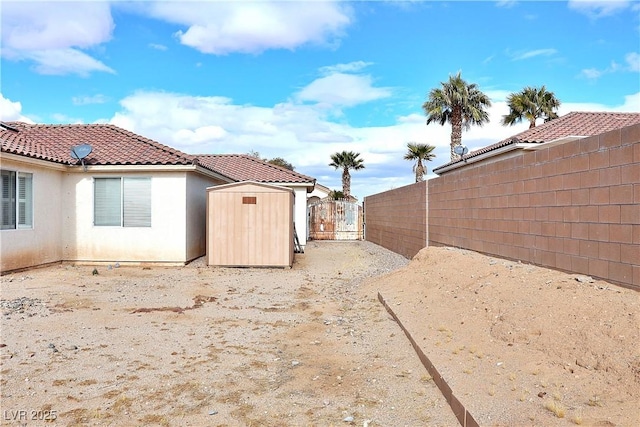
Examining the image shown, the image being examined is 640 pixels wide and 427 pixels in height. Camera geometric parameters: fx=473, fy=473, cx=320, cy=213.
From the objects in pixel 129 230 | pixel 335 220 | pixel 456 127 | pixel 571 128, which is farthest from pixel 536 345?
pixel 456 127

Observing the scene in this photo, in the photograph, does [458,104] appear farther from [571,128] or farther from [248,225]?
[248,225]

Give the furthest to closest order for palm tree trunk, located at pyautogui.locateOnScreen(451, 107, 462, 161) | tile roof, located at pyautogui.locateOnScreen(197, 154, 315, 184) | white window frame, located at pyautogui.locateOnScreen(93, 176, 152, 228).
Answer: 1. palm tree trunk, located at pyautogui.locateOnScreen(451, 107, 462, 161)
2. tile roof, located at pyautogui.locateOnScreen(197, 154, 315, 184)
3. white window frame, located at pyautogui.locateOnScreen(93, 176, 152, 228)

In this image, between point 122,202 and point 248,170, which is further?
point 248,170

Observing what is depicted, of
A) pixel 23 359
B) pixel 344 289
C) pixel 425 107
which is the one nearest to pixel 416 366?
pixel 23 359

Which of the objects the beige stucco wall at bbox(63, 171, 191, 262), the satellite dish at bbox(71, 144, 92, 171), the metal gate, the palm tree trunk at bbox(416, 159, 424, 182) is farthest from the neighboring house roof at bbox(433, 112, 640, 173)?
the palm tree trunk at bbox(416, 159, 424, 182)

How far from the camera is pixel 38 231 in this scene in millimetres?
12227

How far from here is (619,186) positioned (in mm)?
5211

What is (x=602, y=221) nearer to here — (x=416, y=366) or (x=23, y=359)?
(x=416, y=366)

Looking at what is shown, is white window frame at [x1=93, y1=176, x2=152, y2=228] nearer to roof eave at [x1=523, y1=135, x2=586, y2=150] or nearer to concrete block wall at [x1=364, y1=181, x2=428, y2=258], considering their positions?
concrete block wall at [x1=364, y1=181, x2=428, y2=258]

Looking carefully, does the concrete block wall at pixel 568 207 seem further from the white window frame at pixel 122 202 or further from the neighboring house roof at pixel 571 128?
the white window frame at pixel 122 202

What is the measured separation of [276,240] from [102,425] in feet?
31.4

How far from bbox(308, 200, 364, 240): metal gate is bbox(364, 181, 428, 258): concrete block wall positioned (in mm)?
2953

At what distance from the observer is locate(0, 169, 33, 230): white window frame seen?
1113 cm

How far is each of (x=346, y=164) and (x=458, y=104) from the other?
14.9 m
